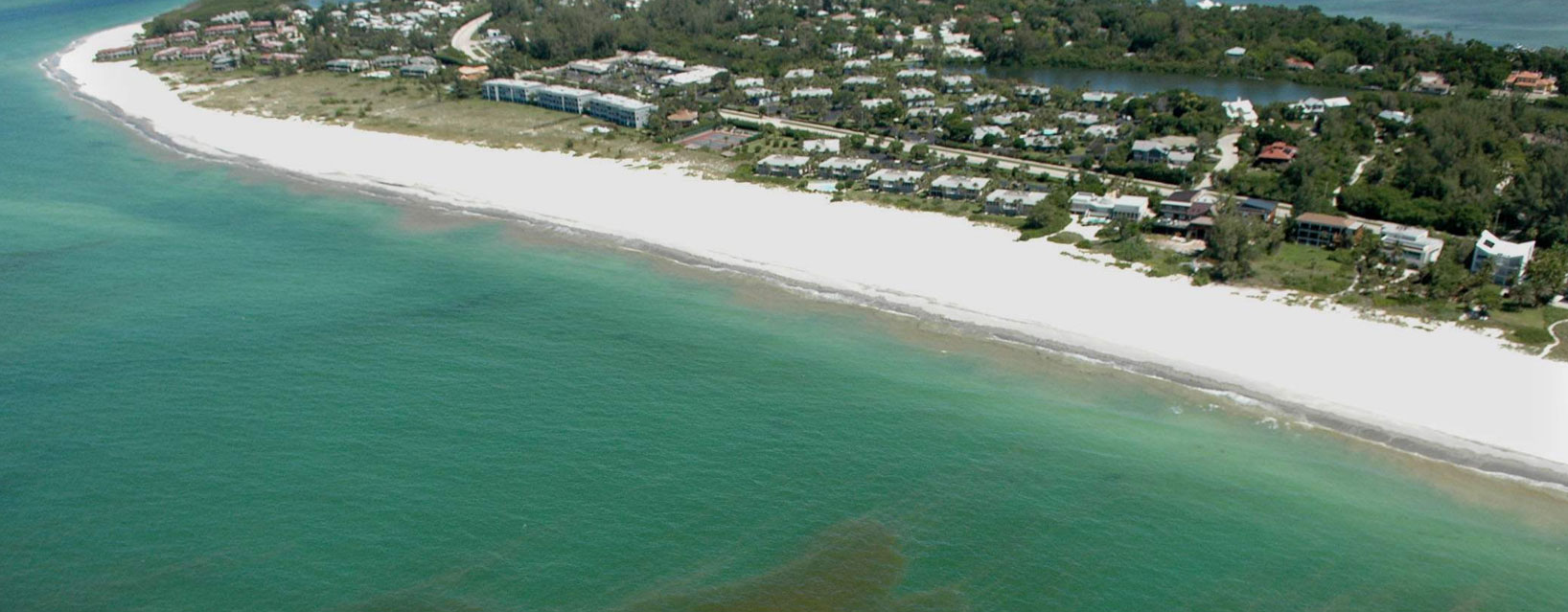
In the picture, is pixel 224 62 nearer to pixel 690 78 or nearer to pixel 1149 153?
pixel 690 78

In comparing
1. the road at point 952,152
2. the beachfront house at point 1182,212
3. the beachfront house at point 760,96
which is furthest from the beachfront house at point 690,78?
the beachfront house at point 1182,212

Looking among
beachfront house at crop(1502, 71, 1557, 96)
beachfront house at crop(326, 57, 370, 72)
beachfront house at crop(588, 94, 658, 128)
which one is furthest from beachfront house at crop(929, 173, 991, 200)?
beachfront house at crop(326, 57, 370, 72)

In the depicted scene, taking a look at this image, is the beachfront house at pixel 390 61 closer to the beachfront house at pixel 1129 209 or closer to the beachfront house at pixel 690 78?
the beachfront house at pixel 690 78

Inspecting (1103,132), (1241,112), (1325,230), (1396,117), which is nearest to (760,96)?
(1103,132)

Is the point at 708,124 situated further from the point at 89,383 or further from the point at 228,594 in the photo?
the point at 228,594

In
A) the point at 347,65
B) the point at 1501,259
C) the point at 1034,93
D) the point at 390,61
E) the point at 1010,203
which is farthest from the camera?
the point at 390,61
